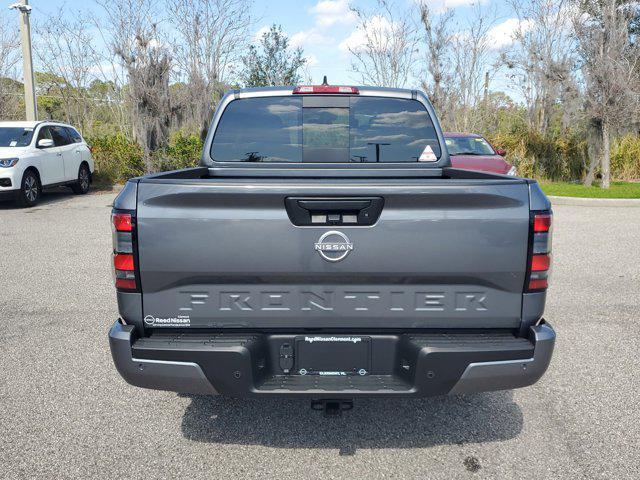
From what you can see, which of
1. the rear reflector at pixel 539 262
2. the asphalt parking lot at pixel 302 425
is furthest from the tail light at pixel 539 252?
the asphalt parking lot at pixel 302 425

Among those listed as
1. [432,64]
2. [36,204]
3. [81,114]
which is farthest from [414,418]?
[81,114]

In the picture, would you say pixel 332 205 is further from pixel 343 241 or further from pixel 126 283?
pixel 126 283

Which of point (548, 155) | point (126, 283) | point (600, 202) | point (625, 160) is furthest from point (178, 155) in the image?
point (625, 160)

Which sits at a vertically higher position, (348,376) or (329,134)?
(329,134)

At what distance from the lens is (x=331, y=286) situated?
Result: 2.73 meters

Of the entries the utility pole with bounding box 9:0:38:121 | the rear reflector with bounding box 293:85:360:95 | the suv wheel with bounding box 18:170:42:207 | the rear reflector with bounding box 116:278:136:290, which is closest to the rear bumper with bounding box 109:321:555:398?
the rear reflector with bounding box 116:278:136:290

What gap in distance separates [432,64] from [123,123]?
39.4ft

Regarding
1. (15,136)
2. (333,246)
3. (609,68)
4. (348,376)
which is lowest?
(348,376)

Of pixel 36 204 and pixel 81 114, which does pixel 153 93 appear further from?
pixel 81 114

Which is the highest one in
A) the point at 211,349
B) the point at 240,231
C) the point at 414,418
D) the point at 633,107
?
the point at 633,107

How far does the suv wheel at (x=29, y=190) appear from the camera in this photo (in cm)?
1291

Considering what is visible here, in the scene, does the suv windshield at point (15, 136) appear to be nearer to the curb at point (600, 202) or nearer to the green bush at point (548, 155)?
the curb at point (600, 202)

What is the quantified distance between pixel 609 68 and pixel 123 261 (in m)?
16.6

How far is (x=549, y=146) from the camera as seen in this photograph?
792 inches
